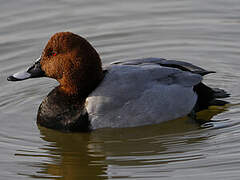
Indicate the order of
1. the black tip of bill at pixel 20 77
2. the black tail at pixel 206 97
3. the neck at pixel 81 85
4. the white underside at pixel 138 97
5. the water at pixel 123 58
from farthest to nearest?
the black tail at pixel 206 97, the black tip of bill at pixel 20 77, the neck at pixel 81 85, the white underside at pixel 138 97, the water at pixel 123 58

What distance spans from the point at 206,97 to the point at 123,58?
207 centimetres

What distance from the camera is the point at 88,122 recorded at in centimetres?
756

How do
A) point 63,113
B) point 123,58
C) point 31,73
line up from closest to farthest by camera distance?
point 63,113 < point 31,73 < point 123,58

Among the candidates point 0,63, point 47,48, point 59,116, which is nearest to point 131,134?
point 59,116

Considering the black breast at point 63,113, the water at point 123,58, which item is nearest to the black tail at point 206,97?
the water at point 123,58

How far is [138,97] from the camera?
7.57 meters

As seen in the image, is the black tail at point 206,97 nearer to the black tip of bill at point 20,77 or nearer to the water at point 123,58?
the water at point 123,58

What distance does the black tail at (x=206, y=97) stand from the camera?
26.8 ft

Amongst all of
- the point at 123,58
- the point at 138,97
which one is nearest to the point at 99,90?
the point at 138,97

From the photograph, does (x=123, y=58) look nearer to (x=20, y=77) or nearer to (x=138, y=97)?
(x=138, y=97)

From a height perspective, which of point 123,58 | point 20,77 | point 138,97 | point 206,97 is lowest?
point 206,97

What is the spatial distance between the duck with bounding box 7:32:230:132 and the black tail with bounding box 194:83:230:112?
28 cm

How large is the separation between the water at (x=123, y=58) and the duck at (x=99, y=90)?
209 mm

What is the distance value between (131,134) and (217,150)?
1186 millimetres
